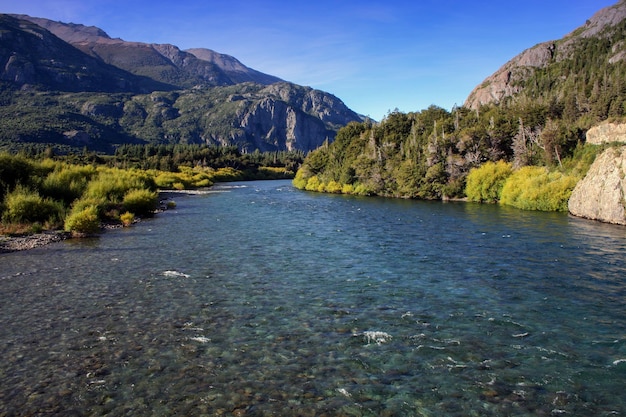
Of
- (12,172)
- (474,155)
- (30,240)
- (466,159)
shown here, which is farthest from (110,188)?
(474,155)

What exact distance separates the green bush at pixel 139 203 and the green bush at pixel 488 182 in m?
48.8

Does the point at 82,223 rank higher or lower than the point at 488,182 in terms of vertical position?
lower

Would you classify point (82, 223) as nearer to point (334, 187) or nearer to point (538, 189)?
point (538, 189)

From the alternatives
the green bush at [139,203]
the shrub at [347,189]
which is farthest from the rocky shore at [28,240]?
the shrub at [347,189]

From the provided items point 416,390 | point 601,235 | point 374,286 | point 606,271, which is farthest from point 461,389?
point 601,235

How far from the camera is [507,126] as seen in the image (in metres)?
77.6

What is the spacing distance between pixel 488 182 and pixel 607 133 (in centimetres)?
1654

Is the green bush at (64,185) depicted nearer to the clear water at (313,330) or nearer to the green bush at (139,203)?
the green bush at (139,203)

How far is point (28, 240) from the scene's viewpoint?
2841 centimetres

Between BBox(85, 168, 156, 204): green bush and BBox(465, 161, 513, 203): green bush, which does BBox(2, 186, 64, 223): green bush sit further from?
BBox(465, 161, 513, 203): green bush

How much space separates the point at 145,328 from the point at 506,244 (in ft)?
82.1

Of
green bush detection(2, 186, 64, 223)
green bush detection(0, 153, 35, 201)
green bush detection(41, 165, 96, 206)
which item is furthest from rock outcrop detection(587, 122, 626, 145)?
green bush detection(0, 153, 35, 201)

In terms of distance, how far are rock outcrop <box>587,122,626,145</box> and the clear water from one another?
95.9 ft

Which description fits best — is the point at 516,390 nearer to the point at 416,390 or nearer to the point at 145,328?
the point at 416,390
